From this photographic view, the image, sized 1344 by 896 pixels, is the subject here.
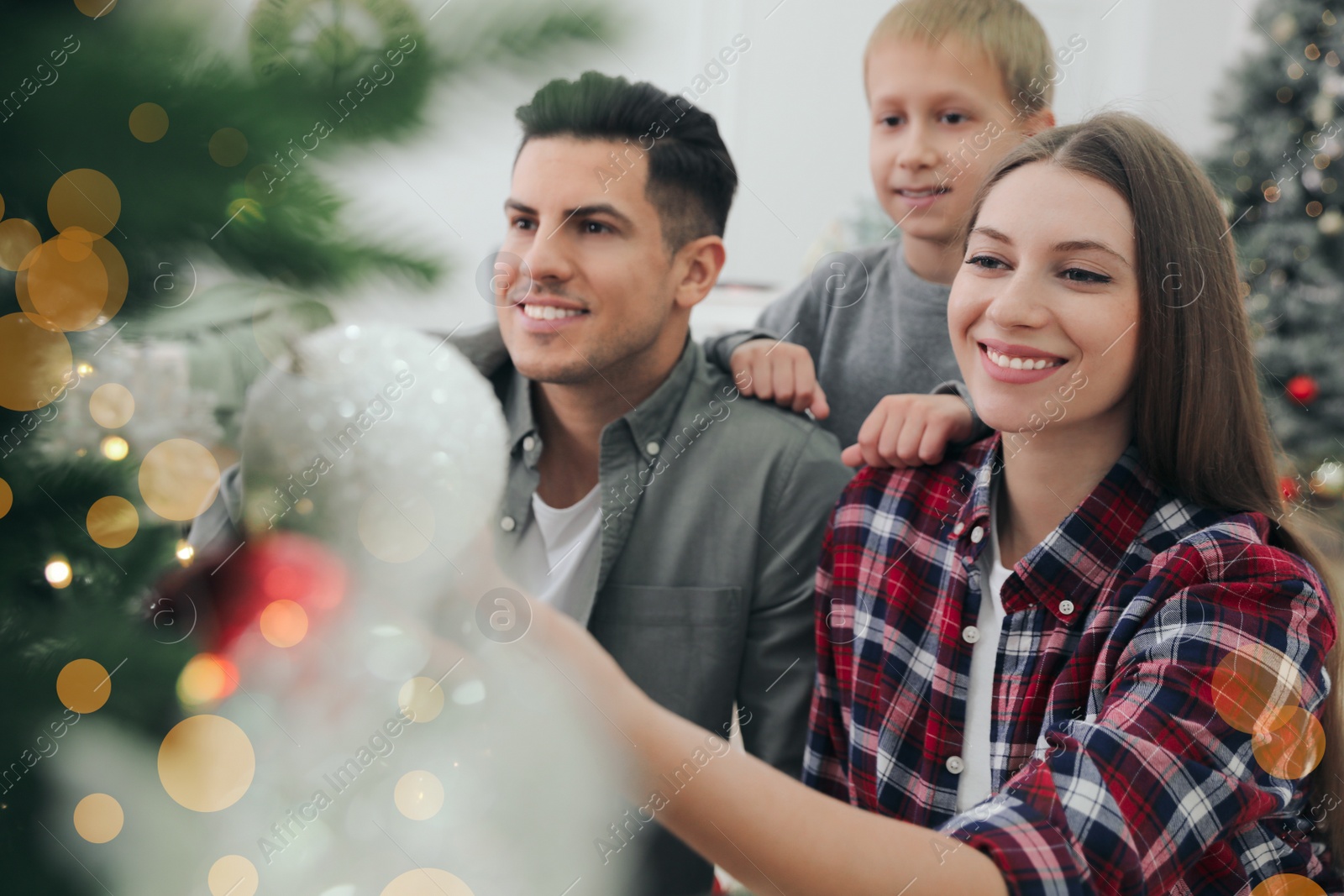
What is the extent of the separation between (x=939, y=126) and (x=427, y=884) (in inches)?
41.7

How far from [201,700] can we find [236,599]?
0.04m

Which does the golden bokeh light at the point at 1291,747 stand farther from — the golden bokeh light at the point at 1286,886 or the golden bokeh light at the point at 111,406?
the golden bokeh light at the point at 111,406

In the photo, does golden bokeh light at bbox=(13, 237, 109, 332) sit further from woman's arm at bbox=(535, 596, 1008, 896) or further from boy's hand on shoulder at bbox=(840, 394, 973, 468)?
boy's hand on shoulder at bbox=(840, 394, 973, 468)

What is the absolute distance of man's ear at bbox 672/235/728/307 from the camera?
117cm

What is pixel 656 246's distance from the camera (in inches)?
45.1

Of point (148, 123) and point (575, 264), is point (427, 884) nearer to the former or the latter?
point (148, 123)

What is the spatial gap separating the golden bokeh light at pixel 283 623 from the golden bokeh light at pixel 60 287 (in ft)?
0.34

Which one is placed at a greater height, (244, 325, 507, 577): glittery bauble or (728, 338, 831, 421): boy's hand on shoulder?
(244, 325, 507, 577): glittery bauble

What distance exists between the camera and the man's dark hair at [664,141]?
1066 mm

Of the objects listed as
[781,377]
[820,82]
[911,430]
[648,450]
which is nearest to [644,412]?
[648,450]

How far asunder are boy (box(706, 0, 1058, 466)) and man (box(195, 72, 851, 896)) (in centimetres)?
7

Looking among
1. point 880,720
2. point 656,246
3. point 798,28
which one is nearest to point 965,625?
point 880,720

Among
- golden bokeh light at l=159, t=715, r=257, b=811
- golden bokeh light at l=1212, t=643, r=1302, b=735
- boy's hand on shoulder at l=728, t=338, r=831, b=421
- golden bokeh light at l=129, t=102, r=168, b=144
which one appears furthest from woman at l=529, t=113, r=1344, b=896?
golden bokeh light at l=129, t=102, r=168, b=144

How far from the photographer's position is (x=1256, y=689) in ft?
2.18
